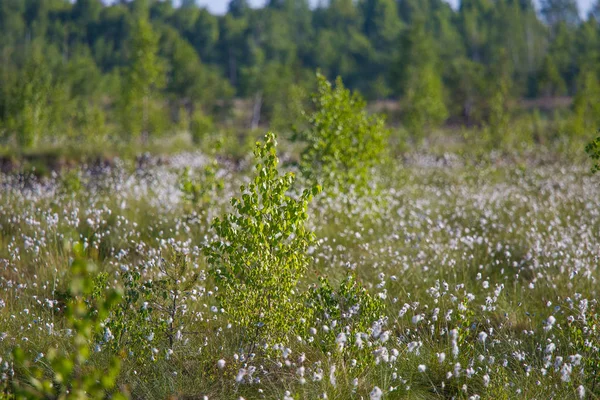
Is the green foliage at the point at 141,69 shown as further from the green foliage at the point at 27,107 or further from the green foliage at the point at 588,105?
the green foliage at the point at 588,105

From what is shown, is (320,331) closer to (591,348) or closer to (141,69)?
(591,348)

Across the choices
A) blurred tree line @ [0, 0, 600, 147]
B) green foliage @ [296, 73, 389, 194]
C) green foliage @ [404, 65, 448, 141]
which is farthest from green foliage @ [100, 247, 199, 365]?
green foliage @ [404, 65, 448, 141]

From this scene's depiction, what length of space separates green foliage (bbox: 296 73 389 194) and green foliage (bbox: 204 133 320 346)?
14.3 ft

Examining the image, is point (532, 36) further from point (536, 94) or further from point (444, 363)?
point (444, 363)

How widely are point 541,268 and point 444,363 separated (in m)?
2.78

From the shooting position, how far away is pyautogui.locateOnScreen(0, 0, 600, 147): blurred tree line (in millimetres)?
25547

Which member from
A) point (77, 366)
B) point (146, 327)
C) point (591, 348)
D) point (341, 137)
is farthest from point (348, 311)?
point (341, 137)

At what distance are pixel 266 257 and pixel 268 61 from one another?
88792 mm

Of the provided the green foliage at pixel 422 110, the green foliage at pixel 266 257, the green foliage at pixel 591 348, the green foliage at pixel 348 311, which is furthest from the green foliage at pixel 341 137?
the green foliage at pixel 422 110

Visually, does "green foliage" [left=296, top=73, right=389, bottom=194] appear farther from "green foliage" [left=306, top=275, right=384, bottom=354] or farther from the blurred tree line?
the blurred tree line

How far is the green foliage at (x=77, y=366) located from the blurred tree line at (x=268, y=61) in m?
14.9

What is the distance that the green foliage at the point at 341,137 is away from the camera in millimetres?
8227

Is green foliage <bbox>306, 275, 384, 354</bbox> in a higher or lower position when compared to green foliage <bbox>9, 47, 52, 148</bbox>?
lower

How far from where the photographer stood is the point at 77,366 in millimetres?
3660
